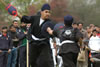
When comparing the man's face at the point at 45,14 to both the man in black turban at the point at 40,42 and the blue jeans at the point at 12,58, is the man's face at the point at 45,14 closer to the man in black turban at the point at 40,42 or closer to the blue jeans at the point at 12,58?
the man in black turban at the point at 40,42

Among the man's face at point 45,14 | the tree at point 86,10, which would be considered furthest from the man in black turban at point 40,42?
Result: the tree at point 86,10

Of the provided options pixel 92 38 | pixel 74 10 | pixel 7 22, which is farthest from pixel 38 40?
pixel 7 22

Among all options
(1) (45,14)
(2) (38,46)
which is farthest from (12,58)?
(1) (45,14)

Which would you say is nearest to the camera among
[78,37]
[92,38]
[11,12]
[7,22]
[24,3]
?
[11,12]

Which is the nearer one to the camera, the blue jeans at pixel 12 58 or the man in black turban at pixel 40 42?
the man in black turban at pixel 40 42

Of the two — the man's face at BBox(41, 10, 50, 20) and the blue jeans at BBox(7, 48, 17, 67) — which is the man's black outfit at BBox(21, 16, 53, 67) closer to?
the man's face at BBox(41, 10, 50, 20)

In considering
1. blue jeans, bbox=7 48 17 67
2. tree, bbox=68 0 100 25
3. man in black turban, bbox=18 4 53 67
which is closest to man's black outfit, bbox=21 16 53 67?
man in black turban, bbox=18 4 53 67

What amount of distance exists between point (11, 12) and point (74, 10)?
10.7 m

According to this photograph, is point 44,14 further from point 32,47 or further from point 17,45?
point 17,45

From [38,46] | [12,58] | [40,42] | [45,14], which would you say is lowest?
[12,58]

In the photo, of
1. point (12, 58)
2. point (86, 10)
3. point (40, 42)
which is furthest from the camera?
point (86, 10)

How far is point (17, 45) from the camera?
39.4 ft

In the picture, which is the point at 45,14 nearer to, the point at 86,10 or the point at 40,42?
the point at 40,42

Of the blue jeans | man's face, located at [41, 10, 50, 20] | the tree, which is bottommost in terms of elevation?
the blue jeans
